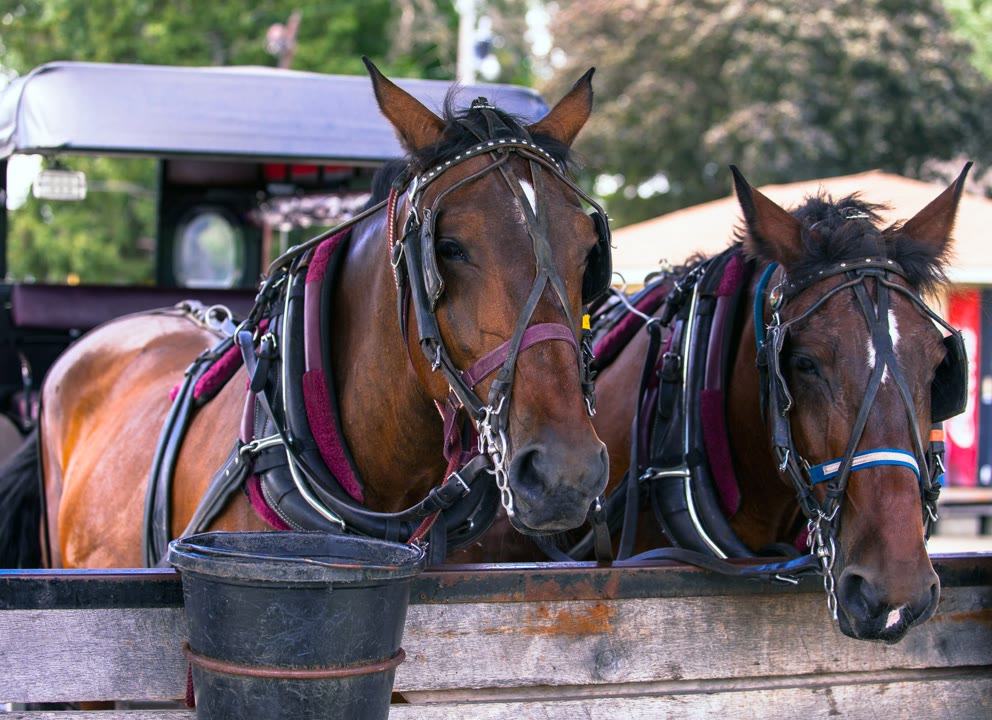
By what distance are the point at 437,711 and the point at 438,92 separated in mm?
3153

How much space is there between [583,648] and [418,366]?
68 centimetres

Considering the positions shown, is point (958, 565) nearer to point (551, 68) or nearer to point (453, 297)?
point (453, 297)

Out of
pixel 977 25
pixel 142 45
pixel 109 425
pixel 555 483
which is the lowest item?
pixel 142 45

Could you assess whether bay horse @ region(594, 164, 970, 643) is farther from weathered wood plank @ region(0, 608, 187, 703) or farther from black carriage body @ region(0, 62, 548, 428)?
weathered wood plank @ region(0, 608, 187, 703)

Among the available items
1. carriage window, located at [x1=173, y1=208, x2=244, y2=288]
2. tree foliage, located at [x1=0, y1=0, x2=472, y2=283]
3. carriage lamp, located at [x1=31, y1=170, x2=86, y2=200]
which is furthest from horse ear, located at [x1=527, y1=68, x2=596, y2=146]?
tree foliage, located at [x1=0, y1=0, x2=472, y2=283]

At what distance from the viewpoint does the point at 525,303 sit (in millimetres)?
2051

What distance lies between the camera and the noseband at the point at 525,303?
201 centimetres

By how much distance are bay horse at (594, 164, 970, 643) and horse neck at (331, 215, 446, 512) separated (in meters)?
0.77

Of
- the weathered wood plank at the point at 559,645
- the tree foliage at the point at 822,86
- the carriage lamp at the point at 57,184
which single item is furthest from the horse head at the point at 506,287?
the tree foliage at the point at 822,86

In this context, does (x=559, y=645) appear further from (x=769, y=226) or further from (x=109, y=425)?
(x=109, y=425)

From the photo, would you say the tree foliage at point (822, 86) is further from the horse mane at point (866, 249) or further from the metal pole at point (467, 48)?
the horse mane at point (866, 249)

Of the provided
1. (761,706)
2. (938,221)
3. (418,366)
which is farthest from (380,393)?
(938,221)

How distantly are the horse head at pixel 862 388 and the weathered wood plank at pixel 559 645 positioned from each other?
0.70ft

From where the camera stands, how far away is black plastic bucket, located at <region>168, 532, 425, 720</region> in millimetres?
1730
